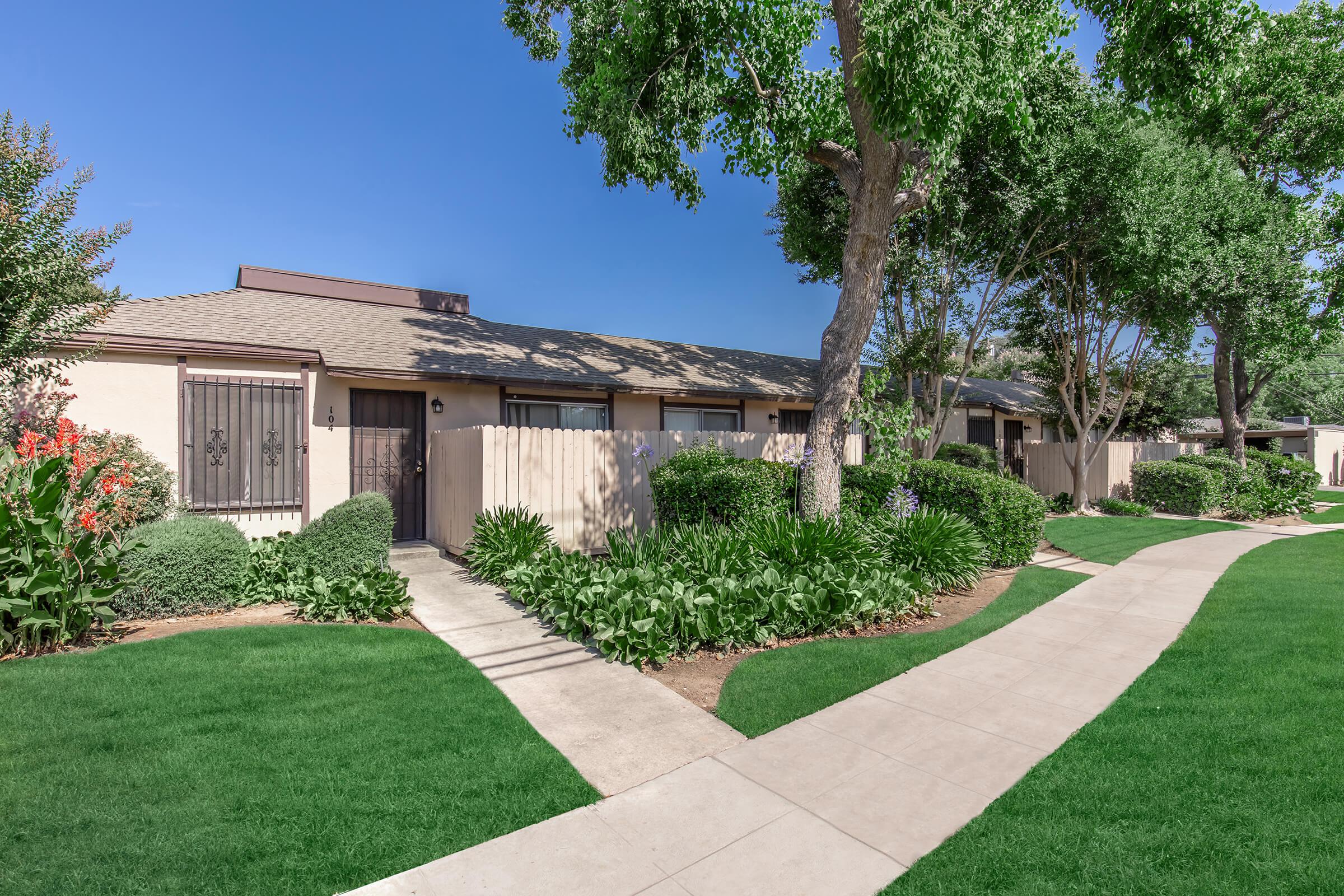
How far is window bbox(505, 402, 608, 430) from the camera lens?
11.2m

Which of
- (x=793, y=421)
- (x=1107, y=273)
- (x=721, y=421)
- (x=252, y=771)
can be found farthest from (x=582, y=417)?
(x=1107, y=273)

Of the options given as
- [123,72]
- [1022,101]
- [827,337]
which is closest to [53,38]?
[123,72]

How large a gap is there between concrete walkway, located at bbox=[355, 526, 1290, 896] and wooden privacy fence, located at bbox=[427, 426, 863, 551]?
5.47m

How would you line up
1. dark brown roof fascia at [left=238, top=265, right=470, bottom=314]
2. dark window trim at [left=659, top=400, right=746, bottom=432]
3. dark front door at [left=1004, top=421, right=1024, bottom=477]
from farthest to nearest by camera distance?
1. dark front door at [left=1004, top=421, right=1024, bottom=477]
2. dark window trim at [left=659, top=400, right=746, bottom=432]
3. dark brown roof fascia at [left=238, top=265, right=470, bottom=314]

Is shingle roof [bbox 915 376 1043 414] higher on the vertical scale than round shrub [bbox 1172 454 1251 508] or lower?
higher

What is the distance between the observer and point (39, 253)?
6.31m

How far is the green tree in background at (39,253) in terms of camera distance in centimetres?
616

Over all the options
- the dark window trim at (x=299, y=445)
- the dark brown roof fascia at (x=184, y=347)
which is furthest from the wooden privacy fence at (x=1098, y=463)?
the dark brown roof fascia at (x=184, y=347)

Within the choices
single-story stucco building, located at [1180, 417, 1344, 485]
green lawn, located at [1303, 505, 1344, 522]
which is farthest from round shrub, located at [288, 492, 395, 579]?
single-story stucco building, located at [1180, 417, 1344, 485]

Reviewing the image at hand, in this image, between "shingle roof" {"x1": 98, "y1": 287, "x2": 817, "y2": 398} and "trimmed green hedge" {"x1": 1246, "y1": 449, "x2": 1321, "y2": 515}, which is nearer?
"shingle roof" {"x1": 98, "y1": 287, "x2": 817, "y2": 398}

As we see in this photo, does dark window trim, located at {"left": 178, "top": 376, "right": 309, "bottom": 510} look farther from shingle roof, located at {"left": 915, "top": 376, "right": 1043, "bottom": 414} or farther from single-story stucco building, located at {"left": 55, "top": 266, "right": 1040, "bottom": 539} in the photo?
shingle roof, located at {"left": 915, "top": 376, "right": 1043, "bottom": 414}

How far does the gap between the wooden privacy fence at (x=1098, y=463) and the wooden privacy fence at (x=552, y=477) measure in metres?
13.0

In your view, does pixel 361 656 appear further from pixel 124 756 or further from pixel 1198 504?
pixel 1198 504

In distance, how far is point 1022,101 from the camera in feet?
28.0
